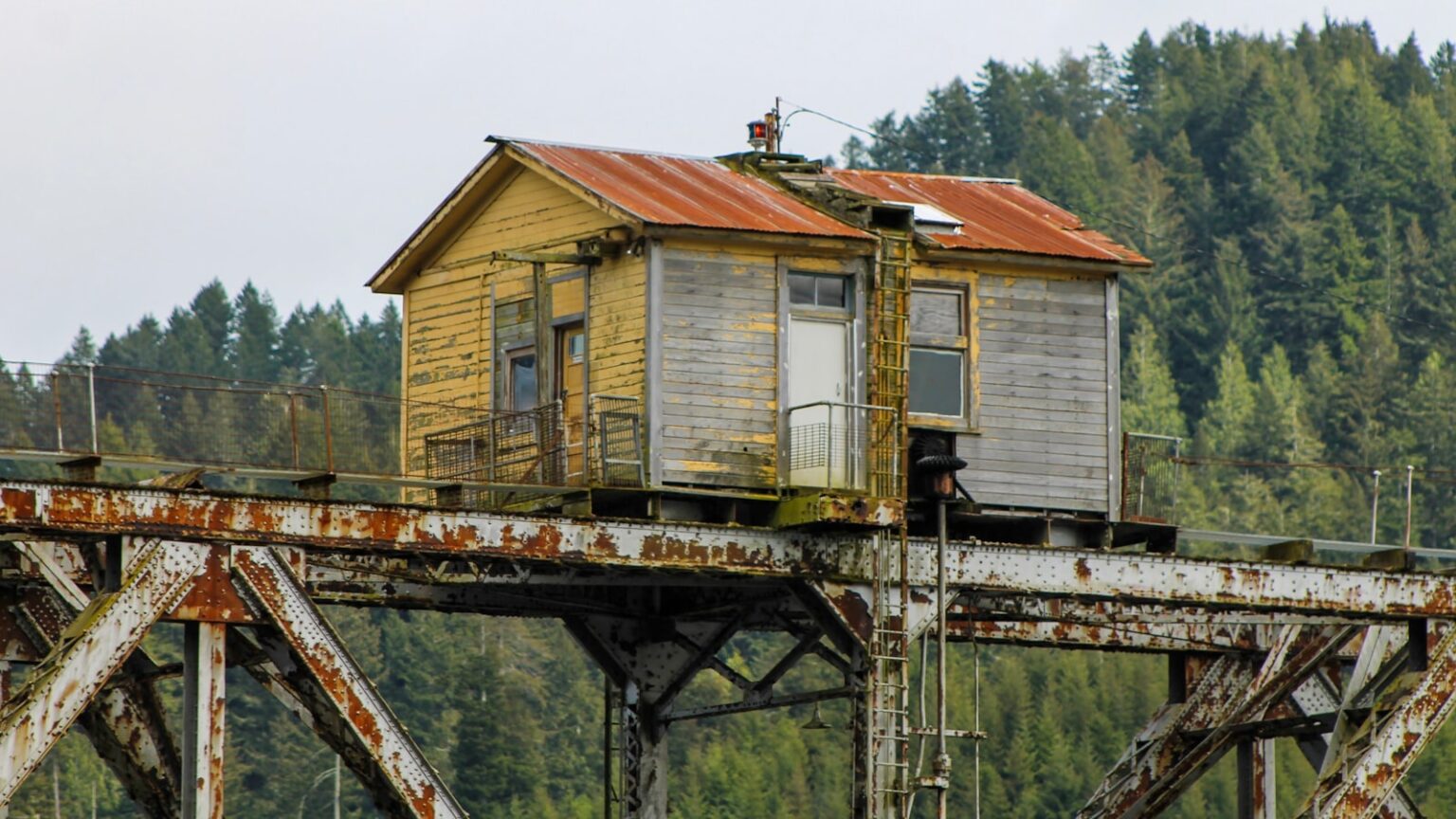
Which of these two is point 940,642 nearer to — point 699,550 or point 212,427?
point 699,550

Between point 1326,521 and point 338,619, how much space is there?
176 feet

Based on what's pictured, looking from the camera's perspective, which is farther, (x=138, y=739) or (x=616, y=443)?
(x=616, y=443)

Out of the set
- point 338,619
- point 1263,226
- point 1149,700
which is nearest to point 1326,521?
point 1149,700

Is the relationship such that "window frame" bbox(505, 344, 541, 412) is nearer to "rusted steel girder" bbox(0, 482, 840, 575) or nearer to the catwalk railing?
the catwalk railing

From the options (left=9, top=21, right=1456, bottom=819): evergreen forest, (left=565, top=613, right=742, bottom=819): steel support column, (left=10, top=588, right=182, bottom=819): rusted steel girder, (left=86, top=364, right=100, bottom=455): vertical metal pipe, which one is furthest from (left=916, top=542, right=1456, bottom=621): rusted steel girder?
(left=9, top=21, right=1456, bottom=819): evergreen forest

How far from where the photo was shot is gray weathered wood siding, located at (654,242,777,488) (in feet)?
108

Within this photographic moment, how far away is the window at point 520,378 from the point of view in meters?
35.2

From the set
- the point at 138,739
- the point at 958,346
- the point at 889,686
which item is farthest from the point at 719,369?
the point at 138,739

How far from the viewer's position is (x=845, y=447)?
33.5m

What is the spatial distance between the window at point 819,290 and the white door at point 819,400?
0.23 meters

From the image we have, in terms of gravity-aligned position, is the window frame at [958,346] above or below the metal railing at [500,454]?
above

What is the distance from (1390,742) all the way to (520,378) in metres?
11.2

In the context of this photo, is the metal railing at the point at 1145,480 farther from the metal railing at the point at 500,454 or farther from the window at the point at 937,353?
the metal railing at the point at 500,454

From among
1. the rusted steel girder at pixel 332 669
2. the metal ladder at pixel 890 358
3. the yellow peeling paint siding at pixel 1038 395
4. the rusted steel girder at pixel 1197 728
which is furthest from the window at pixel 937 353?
the rusted steel girder at pixel 332 669
